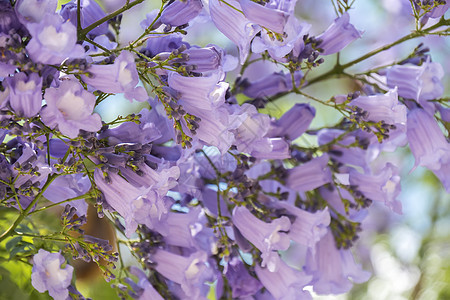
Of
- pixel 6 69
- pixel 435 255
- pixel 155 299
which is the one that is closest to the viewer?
pixel 6 69

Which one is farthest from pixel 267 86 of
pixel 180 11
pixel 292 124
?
pixel 180 11

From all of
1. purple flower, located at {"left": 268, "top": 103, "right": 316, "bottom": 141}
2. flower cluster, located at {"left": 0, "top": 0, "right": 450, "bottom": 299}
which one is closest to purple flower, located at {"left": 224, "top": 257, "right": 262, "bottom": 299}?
flower cluster, located at {"left": 0, "top": 0, "right": 450, "bottom": 299}

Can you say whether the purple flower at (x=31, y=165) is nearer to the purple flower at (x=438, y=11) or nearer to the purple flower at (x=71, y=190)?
the purple flower at (x=71, y=190)

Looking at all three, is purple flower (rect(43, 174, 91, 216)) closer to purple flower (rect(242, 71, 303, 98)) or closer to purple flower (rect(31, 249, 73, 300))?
purple flower (rect(31, 249, 73, 300))

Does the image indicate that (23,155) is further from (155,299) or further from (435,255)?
(435,255)

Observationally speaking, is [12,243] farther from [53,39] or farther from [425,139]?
[425,139]

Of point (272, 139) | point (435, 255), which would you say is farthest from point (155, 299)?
point (435, 255)

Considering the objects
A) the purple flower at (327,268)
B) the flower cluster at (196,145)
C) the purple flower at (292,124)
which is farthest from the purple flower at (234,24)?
the purple flower at (327,268)
